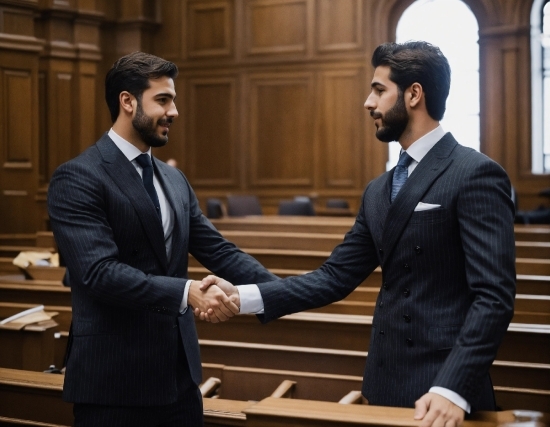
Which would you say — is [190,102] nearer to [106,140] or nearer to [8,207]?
[8,207]

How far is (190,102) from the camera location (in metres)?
11.1

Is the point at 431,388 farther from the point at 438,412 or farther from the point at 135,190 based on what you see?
the point at 135,190

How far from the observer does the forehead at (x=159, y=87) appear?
7.55 feet

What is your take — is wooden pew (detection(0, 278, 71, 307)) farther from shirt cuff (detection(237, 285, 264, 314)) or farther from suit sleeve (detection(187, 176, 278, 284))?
shirt cuff (detection(237, 285, 264, 314))

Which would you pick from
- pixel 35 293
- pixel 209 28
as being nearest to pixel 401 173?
pixel 35 293

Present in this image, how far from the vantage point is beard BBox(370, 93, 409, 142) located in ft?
6.76

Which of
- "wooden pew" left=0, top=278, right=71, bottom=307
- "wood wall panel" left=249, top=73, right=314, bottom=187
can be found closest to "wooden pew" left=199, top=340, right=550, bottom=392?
"wooden pew" left=0, top=278, right=71, bottom=307

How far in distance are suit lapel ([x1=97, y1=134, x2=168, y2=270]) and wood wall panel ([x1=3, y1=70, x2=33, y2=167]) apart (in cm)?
706

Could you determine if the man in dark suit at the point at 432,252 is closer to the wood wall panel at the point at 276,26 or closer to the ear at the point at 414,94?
the ear at the point at 414,94

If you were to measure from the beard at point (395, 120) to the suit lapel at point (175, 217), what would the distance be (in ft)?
2.12

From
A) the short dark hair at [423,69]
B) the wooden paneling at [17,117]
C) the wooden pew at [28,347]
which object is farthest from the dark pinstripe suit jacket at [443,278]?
the wooden paneling at [17,117]

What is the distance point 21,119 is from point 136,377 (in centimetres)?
737

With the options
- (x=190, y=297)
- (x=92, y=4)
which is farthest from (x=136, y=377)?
(x=92, y=4)

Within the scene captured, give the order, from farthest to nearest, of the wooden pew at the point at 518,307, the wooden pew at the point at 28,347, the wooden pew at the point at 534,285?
the wooden pew at the point at 534,285 → the wooden pew at the point at 518,307 → the wooden pew at the point at 28,347
